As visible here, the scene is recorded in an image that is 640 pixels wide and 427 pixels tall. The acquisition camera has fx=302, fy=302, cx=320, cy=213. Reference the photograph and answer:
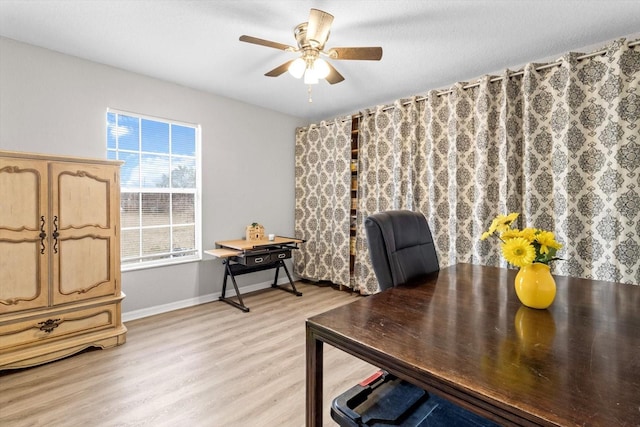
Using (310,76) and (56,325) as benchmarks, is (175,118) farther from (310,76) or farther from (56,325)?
(56,325)

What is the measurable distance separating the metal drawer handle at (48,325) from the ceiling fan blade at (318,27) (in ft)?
9.13

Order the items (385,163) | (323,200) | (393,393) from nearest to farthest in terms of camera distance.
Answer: (393,393) < (385,163) < (323,200)

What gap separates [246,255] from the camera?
3398mm

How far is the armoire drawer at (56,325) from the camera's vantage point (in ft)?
7.00

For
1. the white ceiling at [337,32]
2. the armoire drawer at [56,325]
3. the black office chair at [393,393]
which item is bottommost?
the armoire drawer at [56,325]

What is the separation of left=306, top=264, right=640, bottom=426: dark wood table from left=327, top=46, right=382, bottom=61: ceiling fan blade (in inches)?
61.9

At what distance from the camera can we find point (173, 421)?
5.53 ft

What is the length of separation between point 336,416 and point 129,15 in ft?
8.83

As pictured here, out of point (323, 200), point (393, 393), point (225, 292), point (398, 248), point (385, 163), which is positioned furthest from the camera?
point (323, 200)

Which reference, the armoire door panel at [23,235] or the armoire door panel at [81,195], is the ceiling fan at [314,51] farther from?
the armoire door panel at [23,235]

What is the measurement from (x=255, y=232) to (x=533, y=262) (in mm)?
3225

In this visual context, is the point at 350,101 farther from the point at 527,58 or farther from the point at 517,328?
the point at 517,328

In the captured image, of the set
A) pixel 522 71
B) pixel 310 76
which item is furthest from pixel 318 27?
pixel 522 71

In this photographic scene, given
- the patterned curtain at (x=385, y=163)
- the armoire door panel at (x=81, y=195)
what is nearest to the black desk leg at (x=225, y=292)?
the armoire door panel at (x=81, y=195)
